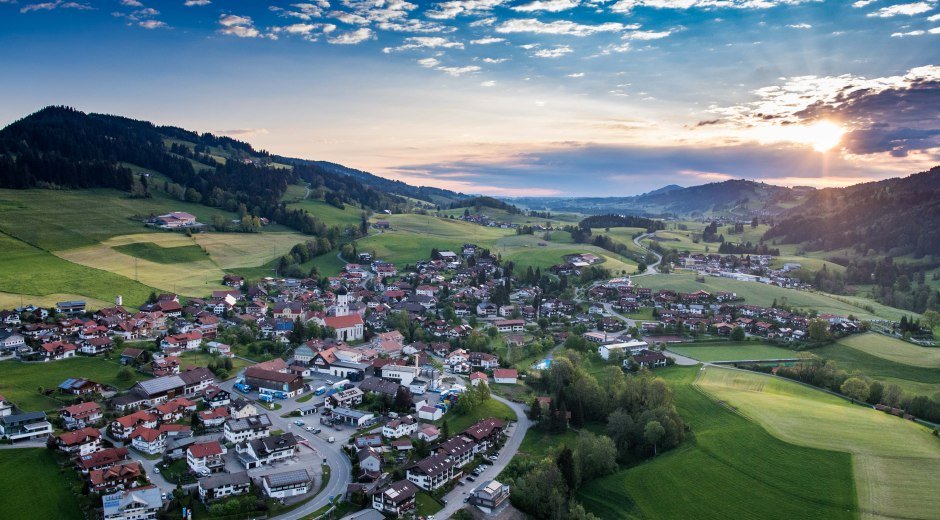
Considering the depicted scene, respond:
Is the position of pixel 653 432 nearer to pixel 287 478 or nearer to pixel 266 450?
pixel 287 478

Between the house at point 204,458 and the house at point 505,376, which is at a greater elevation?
the house at point 505,376

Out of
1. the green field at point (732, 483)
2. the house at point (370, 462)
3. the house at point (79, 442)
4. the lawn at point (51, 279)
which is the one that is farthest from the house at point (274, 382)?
the lawn at point (51, 279)

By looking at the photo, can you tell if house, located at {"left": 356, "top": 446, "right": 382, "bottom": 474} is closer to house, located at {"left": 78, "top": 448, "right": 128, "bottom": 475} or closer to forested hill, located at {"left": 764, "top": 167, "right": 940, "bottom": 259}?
house, located at {"left": 78, "top": 448, "right": 128, "bottom": 475}

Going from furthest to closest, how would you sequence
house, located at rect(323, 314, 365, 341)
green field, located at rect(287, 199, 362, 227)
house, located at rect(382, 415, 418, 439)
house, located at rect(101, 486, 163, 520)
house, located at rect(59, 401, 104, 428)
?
green field, located at rect(287, 199, 362, 227)
house, located at rect(323, 314, 365, 341)
house, located at rect(382, 415, 418, 439)
house, located at rect(59, 401, 104, 428)
house, located at rect(101, 486, 163, 520)

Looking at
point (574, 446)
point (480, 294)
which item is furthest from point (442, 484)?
point (480, 294)

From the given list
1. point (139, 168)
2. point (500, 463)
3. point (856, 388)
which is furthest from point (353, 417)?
point (139, 168)

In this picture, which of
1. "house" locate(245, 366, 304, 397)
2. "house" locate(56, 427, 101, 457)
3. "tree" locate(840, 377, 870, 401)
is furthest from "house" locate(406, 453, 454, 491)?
"tree" locate(840, 377, 870, 401)

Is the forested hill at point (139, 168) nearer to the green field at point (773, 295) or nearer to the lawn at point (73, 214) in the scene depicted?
the lawn at point (73, 214)
